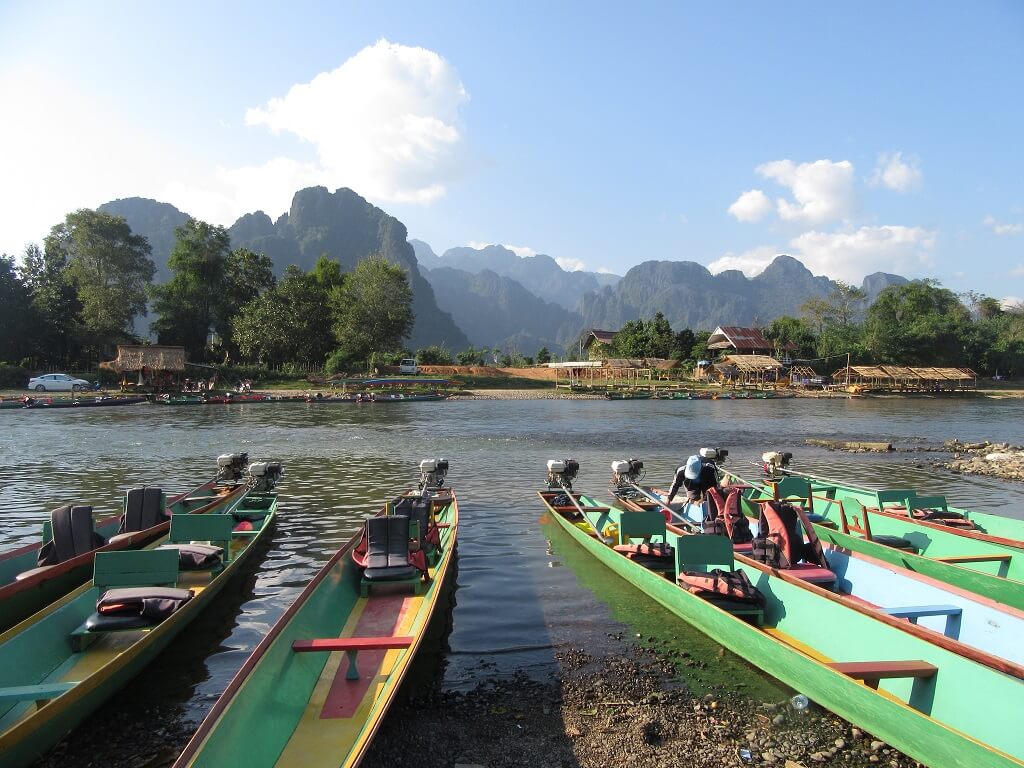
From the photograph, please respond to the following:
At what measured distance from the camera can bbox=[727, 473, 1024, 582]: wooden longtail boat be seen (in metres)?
9.53

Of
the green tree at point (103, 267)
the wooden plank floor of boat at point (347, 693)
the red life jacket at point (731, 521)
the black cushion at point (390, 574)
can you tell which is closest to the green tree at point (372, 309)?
the green tree at point (103, 267)

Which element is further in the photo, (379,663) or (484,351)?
(484,351)

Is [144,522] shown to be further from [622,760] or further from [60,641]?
[622,760]

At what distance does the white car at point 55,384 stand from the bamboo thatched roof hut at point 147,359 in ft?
11.0

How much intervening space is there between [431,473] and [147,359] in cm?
5101

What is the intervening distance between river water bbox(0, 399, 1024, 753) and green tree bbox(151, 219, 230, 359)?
24.7m

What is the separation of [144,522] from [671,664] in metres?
8.77

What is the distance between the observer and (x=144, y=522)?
10.6 metres

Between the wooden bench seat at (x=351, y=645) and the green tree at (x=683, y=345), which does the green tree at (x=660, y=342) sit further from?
the wooden bench seat at (x=351, y=645)

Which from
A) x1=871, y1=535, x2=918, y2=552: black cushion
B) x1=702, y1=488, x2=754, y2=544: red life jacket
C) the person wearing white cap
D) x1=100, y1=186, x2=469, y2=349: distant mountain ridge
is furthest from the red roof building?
x1=100, y1=186, x2=469, y2=349: distant mountain ridge

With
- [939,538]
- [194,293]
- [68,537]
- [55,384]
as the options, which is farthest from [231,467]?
[194,293]

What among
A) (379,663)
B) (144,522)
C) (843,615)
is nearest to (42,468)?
(144,522)

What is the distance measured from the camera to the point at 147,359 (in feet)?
182

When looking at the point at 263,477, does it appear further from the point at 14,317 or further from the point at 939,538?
the point at 14,317
